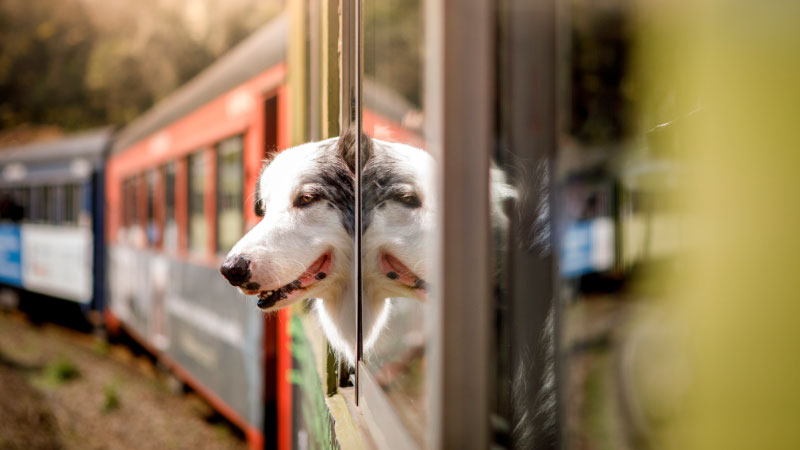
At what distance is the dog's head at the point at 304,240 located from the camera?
57.9 inches

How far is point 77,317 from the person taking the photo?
519 inches

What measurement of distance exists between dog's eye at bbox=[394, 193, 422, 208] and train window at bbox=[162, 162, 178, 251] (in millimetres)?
A: 4873

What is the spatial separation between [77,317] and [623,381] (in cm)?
1384

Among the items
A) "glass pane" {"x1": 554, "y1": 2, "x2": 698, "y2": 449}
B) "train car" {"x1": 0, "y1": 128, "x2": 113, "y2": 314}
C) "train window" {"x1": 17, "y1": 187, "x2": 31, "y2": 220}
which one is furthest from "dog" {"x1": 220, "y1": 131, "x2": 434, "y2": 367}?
"train window" {"x1": 17, "y1": 187, "x2": 31, "y2": 220}

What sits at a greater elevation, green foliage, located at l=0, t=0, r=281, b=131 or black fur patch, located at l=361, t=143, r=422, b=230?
green foliage, located at l=0, t=0, r=281, b=131

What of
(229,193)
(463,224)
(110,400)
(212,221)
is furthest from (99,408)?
(463,224)

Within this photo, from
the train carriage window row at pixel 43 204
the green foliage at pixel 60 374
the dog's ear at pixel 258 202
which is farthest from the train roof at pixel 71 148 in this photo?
the dog's ear at pixel 258 202

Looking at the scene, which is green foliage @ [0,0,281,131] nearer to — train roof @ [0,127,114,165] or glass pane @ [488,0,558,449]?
train roof @ [0,127,114,165]

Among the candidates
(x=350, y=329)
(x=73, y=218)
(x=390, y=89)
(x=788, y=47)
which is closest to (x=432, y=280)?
(x=788, y=47)

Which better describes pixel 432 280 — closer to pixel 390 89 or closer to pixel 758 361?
pixel 758 361

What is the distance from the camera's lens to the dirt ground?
19.0ft

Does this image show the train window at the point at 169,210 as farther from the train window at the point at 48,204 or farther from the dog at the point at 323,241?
the train window at the point at 48,204

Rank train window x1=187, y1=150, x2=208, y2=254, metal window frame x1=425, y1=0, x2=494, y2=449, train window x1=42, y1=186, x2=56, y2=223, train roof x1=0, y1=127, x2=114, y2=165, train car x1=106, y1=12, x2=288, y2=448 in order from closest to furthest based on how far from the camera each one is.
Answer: metal window frame x1=425, y1=0, x2=494, y2=449, train car x1=106, y1=12, x2=288, y2=448, train window x1=187, y1=150, x2=208, y2=254, train roof x1=0, y1=127, x2=114, y2=165, train window x1=42, y1=186, x2=56, y2=223

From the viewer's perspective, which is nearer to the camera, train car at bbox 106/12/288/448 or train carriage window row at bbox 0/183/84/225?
train car at bbox 106/12/288/448
